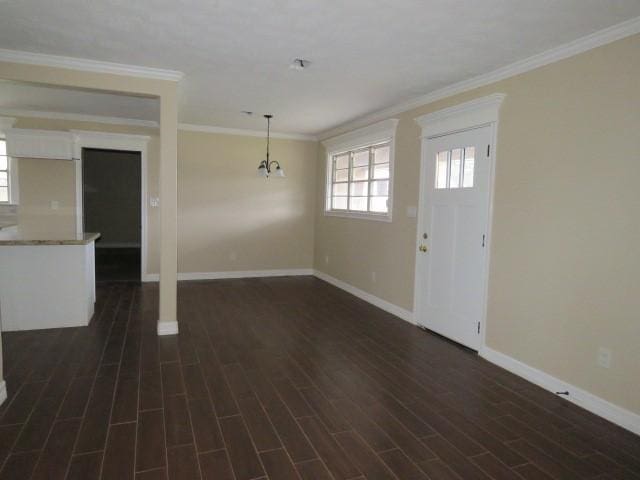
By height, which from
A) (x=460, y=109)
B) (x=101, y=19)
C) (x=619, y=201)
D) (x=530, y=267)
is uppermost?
(x=101, y=19)

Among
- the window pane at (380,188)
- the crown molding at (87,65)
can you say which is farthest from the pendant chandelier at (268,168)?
the crown molding at (87,65)

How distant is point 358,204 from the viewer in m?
6.14

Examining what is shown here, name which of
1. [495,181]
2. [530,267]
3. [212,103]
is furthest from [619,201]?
[212,103]

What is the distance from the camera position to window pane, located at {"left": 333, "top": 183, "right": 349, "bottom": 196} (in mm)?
6496

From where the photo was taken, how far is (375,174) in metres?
5.66

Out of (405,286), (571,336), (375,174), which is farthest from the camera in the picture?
(375,174)

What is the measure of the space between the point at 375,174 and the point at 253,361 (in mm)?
3168

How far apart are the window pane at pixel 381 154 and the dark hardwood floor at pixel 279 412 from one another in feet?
7.61

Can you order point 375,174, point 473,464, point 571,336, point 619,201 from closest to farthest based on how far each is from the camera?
point 473,464, point 619,201, point 571,336, point 375,174

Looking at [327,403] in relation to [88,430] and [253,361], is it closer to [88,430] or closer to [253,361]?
[253,361]

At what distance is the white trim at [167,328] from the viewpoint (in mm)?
4105

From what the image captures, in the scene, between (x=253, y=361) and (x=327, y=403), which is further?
(x=253, y=361)

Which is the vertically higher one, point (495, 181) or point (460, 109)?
point (460, 109)

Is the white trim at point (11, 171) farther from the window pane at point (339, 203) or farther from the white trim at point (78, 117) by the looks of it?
the window pane at point (339, 203)
